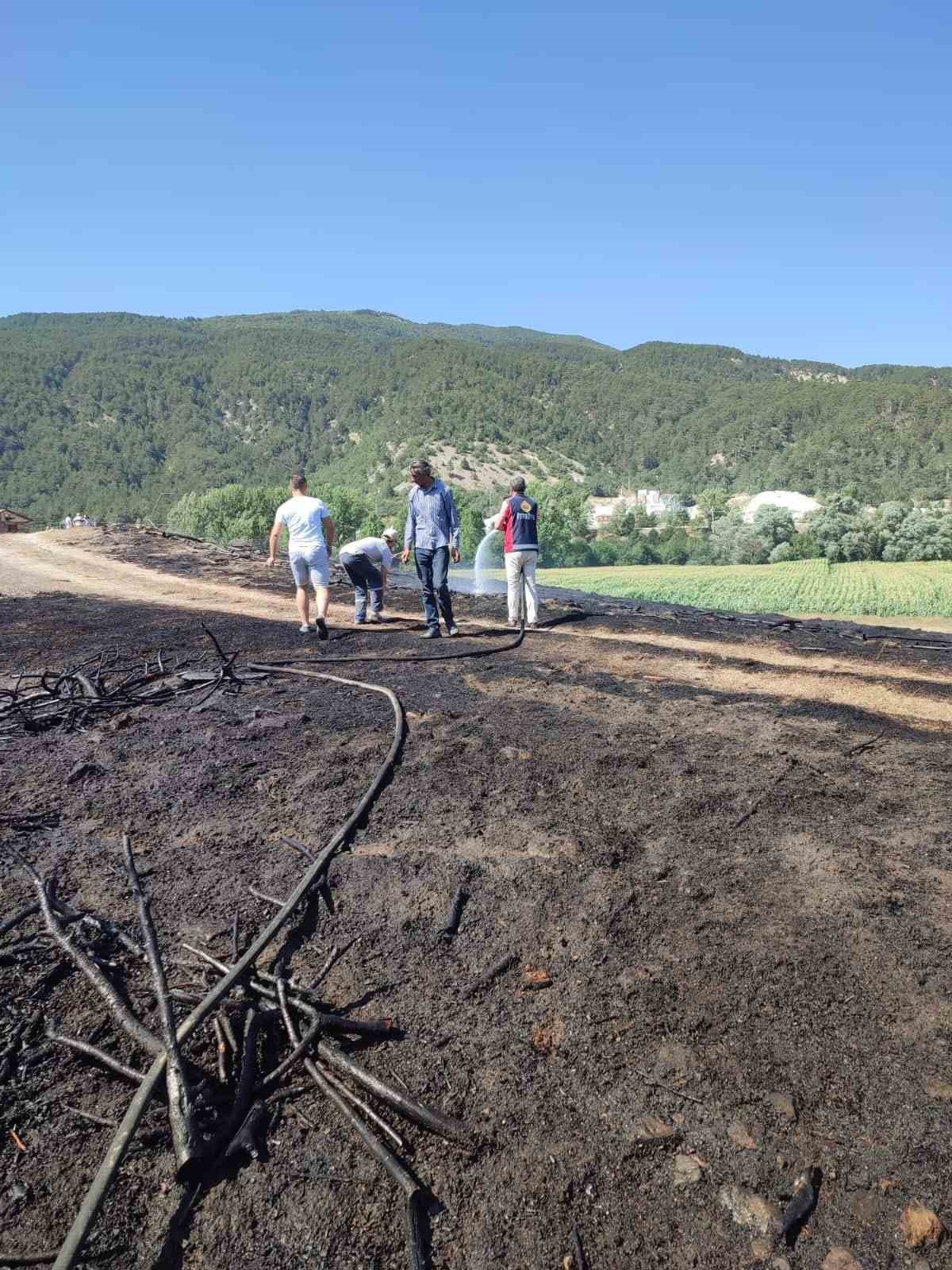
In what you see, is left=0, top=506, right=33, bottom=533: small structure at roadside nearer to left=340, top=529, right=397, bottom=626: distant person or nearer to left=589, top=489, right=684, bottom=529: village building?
left=340, top=529, right=397, bottom=626: distant person

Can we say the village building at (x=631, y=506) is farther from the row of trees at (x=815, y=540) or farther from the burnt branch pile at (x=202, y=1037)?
the burnt branch pile at (x=202, y=1037)

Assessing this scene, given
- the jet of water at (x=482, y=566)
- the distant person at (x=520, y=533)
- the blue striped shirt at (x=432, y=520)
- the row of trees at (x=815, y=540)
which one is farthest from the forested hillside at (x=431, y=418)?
the blue striped shirt at (x=432, y=520)

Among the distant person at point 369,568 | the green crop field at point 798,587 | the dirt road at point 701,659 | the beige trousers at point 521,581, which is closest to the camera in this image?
the dirt road at point 701,659

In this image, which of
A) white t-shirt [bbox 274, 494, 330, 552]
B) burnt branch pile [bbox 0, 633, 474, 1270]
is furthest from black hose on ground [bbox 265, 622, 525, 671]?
burnt branch pile [bbox 0, 633, 474, 1270]

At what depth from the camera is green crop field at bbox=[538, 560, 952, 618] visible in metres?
27.4

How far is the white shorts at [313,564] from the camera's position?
9023 mm

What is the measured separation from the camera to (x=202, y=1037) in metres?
2.99

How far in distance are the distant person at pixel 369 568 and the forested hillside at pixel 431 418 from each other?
94042mm

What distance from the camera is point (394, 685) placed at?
721cm

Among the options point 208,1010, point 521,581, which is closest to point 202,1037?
point 208,1010

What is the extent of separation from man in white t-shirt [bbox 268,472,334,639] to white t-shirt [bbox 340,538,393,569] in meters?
0.74

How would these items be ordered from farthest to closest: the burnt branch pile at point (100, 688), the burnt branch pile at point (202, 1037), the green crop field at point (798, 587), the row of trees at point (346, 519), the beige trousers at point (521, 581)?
the row of trees at point (346, 519) < the green crop field at point (798, 587) < the beige trousers at point (521, 581) < the burnt branch pile at point (100, 688) < the burnt branch pile at point (202, 1037)

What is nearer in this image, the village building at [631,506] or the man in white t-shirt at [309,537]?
the man in white t-shirt at [309,537]

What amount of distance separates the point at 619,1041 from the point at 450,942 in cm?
87
